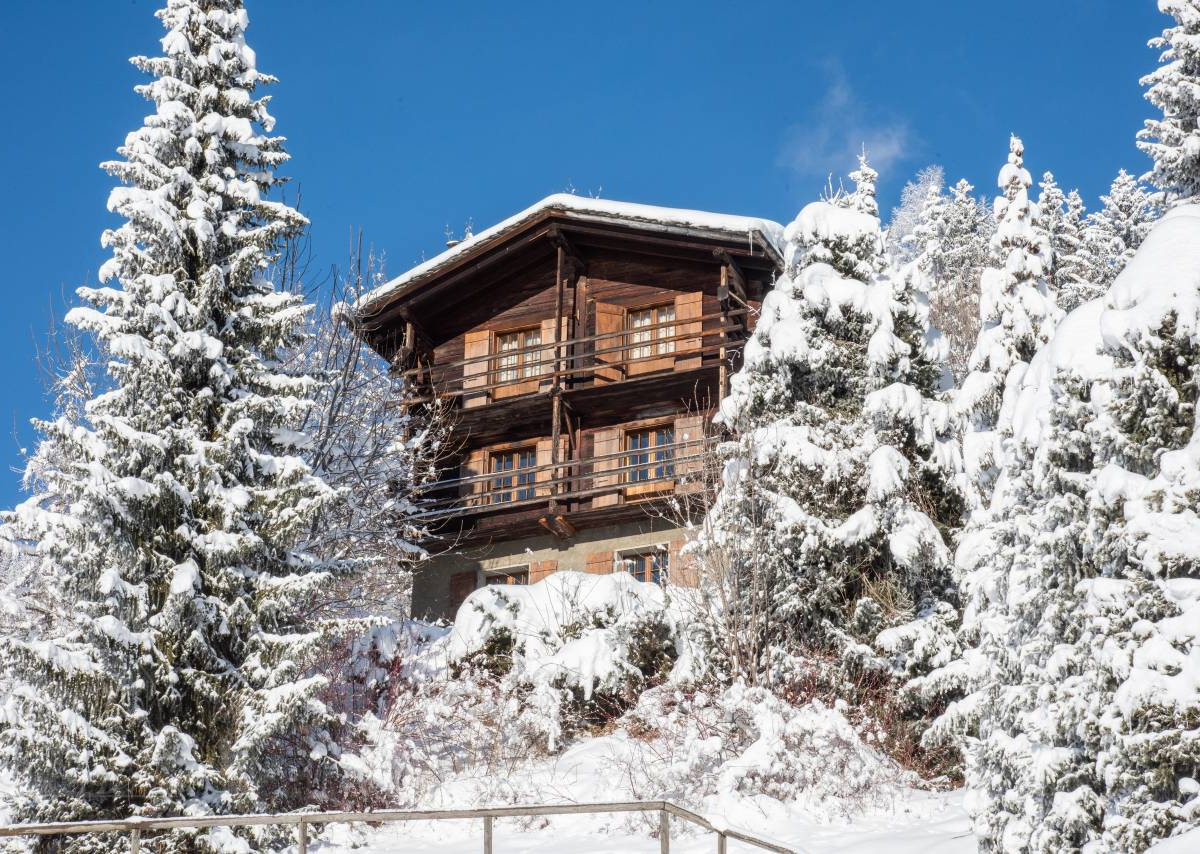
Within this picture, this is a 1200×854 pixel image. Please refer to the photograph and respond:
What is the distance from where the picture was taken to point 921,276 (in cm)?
2178

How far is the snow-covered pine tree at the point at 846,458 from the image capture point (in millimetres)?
→ 19219

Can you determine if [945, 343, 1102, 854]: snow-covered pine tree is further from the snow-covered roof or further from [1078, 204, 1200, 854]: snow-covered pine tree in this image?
the snow-covered roof

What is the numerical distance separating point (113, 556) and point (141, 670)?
54.8 inches

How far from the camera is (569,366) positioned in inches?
1196

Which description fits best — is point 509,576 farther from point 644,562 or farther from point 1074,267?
point 1074,267

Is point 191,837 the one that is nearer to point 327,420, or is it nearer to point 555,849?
point 555,849

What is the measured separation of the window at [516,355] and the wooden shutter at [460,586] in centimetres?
426

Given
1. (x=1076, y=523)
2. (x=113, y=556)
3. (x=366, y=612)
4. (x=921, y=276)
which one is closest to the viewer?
(x=1076, y=523)

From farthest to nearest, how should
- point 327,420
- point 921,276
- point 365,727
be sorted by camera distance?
point 327,420, point 921,276, point 365,727

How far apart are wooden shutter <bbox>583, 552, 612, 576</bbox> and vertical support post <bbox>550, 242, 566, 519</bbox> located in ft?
3.99

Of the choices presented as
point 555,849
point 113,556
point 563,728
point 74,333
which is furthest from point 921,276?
point 74,333

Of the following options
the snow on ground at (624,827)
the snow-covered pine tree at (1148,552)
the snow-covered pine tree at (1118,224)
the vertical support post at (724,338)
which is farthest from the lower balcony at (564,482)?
the snow-covered pine tree at (1118,224)

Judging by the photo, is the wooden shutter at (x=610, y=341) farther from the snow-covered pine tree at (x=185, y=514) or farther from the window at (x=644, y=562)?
the snow-covered pine tree at (x=185, y=514)

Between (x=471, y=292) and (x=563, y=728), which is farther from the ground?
(x=471, y=292)
